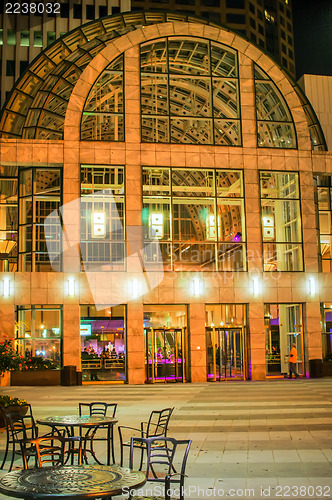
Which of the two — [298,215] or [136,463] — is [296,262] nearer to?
[298,215]

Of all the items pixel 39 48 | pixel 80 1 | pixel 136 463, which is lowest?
pixel 136 463

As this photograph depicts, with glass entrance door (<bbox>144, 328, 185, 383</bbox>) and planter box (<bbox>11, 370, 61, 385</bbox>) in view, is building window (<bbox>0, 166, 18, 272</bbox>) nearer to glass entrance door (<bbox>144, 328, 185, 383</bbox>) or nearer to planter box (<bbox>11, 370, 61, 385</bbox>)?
planter box (<bbox>11, 370, 61, 385</bbox>)

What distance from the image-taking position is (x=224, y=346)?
31234mm

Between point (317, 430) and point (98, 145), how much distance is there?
2063 cm

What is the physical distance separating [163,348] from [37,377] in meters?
6.32

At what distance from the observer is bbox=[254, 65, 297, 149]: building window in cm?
3450

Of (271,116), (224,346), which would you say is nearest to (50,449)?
(224,346)

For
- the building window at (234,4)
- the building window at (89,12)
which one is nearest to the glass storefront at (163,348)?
the building window at (89,12)

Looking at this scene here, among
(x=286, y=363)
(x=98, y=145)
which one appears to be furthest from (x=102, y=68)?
(x=286, y=363)

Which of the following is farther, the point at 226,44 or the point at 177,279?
the point at 226,44

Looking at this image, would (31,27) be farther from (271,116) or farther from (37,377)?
(37,377)

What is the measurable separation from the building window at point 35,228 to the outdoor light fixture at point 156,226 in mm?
4688

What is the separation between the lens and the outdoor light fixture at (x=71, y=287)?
30500mm

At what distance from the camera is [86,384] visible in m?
30.4
